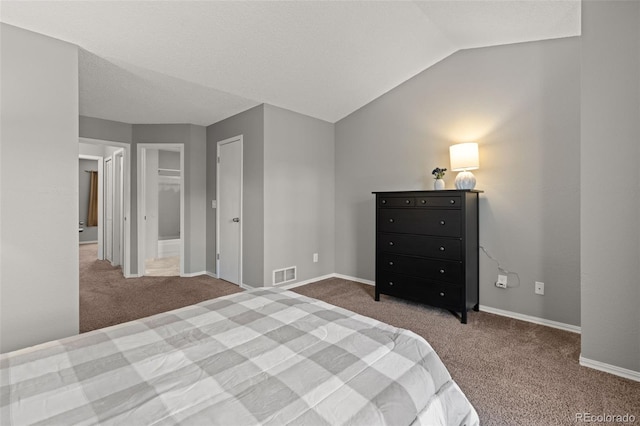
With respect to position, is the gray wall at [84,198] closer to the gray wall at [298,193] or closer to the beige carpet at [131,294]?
the beige carpet at [131,294]

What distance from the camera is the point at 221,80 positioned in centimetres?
323

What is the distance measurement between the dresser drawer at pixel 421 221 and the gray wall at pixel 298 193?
118 centimetres

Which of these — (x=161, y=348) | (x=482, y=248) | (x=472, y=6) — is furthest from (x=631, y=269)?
(x=161, y=348)

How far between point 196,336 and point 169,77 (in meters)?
2.73

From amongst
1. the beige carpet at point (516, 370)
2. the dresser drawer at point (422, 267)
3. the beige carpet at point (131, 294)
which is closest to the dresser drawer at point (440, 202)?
the dresser drawer at point (422, 267)

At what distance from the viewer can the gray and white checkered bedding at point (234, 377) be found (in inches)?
33.7

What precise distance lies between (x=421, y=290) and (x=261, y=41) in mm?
2817

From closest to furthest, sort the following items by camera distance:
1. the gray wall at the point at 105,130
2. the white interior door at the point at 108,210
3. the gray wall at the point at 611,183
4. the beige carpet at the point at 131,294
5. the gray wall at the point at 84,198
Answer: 1. the gray wall at the point at 611,183
2. the beige carpet at the point at 131,294
3. the gray wall at the point at 105,130
4. the white interior door at the point at 108,210
5. the gray wall at the point at 84,198

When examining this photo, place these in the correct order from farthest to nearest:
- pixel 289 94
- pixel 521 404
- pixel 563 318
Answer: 1. pixel 289 94
2. pixel 563 318
3. pixel 521 404

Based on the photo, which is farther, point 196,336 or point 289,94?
point 289,94

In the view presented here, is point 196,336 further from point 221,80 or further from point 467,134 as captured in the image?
point 467,134

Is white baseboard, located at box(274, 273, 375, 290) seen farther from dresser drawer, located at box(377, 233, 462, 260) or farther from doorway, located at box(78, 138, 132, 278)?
doorway, located at box(78, 138, 132, 278)

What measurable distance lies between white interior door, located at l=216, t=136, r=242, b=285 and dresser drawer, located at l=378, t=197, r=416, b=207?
6.19 ft

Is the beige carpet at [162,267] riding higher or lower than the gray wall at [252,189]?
lower
